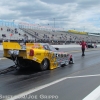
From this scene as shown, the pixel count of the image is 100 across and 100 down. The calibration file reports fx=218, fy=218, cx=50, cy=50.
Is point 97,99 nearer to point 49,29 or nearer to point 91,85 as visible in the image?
point 91,85

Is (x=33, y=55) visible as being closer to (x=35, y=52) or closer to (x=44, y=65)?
(x=35, y=52)

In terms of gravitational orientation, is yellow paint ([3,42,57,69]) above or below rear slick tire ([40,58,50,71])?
above

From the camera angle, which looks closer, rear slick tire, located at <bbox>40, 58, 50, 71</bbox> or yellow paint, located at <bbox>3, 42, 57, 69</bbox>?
yellow paint, located at <bbox>3, 42, 57, 69</bbox>

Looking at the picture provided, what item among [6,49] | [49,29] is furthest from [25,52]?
[49,29]

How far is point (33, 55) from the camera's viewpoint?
1025cm

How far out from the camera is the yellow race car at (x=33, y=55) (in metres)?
10.2

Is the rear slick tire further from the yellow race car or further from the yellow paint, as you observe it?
the yellow paint

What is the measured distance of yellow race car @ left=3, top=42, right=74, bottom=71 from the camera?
10.2 meters

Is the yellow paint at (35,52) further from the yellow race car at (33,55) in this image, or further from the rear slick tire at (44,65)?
the rear slick tire at (44,65)

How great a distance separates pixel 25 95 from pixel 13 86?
4.36ft

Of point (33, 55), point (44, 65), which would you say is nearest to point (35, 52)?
point (33, 55)

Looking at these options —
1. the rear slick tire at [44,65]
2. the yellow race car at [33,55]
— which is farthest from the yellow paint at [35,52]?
the rear slick tire at [44,65]

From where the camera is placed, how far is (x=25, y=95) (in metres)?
6.18

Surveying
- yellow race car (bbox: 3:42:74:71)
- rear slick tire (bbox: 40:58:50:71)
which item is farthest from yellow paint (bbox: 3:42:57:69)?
rear slick tire (bbox: 40:58:50:71)
